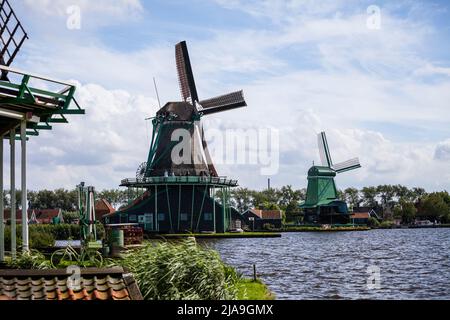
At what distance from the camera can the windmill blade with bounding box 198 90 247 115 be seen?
66.7 meters

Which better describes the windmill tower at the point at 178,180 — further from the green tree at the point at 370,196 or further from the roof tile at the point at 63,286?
the green tree at the point at 370,196

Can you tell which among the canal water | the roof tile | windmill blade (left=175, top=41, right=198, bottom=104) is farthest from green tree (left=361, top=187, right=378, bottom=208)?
the roof tile

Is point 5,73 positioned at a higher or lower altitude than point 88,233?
higher

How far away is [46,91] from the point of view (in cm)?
1609

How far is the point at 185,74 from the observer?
227 ft

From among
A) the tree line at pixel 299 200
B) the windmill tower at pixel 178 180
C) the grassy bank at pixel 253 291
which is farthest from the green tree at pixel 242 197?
the grassy bank at pixel 253 291

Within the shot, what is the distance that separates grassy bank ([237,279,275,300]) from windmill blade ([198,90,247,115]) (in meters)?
48.8

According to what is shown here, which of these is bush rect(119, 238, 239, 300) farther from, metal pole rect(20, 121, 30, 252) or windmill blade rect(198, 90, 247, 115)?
windmill blade rect(198, 90, 247, 115)

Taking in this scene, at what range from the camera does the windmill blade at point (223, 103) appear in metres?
66.7

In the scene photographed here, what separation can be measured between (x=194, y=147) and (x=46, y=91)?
166ft

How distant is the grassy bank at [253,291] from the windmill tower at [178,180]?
45585 mm

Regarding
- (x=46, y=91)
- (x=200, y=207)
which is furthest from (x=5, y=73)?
(x=200, y=207)
